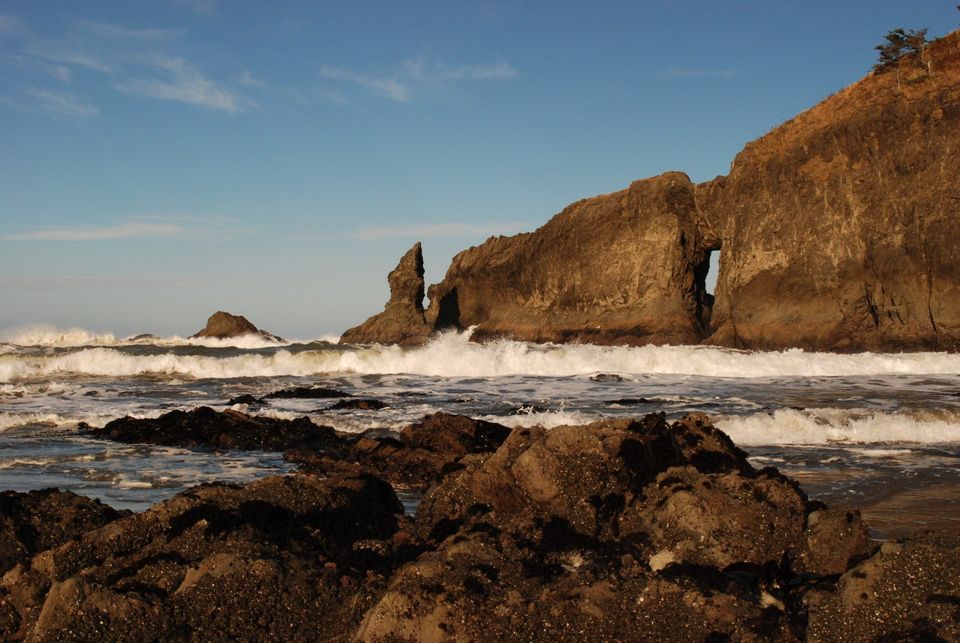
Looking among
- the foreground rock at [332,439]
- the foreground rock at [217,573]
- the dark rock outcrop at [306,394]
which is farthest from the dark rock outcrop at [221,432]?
the foreground rock at [217,573]

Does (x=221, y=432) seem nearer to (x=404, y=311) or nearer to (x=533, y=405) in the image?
(x=533, y=405)

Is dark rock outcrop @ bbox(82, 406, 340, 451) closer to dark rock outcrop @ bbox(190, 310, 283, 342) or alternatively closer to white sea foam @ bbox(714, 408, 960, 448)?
white sea foam @ bbox(714, 408, 960, 448)

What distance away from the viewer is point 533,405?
14.3 metres

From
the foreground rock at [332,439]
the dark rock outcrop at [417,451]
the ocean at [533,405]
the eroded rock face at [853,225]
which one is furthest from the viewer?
the eroded rock face at [853,225]

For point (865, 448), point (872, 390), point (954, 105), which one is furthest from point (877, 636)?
point (954, 105)

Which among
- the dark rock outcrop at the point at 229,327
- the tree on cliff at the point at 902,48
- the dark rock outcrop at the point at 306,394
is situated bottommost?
the dark rock outcrop at the point at 306,394

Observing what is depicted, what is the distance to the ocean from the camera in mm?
7215

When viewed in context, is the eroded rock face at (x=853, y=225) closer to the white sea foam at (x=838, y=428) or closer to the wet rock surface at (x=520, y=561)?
the white sea foam at (x=838, y=428)

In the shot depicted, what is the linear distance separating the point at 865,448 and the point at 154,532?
24.8 ft

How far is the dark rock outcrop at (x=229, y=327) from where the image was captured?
49.9 metres

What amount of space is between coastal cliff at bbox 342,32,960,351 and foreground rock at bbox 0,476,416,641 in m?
28.7

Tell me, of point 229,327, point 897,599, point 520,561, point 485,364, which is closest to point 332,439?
point 520,561

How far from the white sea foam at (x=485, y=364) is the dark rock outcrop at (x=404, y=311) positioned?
24.8m

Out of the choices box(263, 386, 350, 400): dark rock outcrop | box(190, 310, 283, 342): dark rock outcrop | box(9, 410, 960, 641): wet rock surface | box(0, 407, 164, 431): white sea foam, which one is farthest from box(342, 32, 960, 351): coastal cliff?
box(9, 410, 960, 641): wet rock surface
